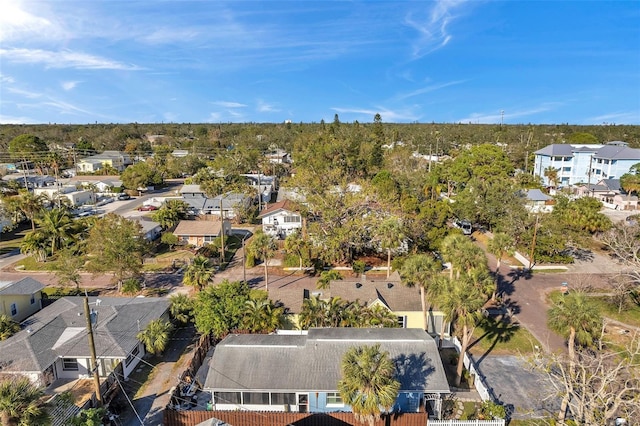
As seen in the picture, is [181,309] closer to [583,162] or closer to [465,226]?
[465,226]

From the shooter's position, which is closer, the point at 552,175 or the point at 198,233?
the point at 198,233

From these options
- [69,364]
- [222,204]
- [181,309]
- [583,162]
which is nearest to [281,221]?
[222,204]

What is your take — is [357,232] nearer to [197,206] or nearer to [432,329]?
[432,329]

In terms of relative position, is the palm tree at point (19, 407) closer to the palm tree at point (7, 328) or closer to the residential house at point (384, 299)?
the palm tree at point (7, 328)

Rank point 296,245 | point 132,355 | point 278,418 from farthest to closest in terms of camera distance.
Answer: point 296,245 < point 132,355 < point 278,418

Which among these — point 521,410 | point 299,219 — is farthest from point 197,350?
point 299,219

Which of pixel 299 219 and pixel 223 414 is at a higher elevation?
pixel 299 219

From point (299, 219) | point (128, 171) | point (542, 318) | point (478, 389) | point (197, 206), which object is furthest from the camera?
point (128, 171)
